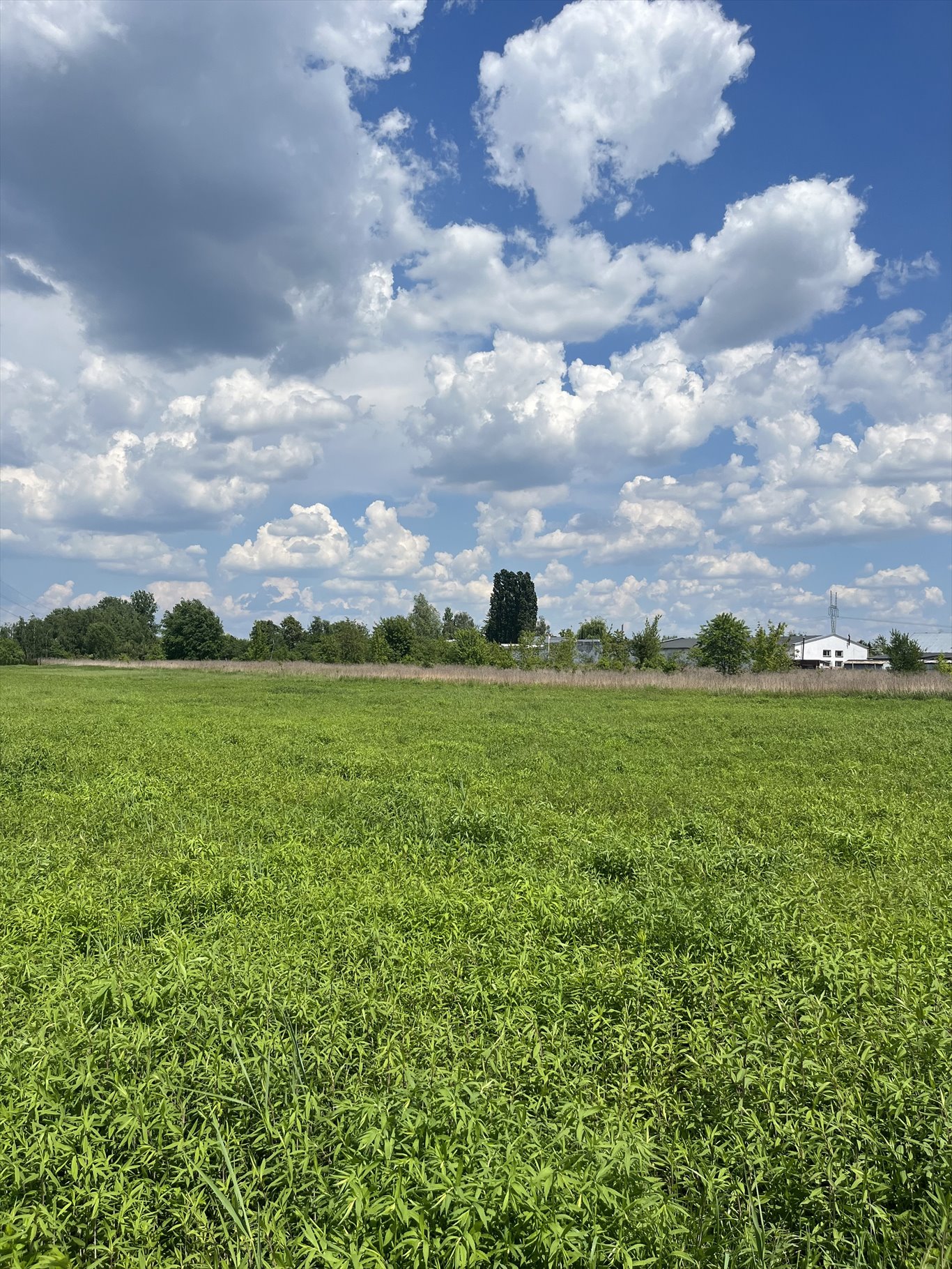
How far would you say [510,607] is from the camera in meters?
101

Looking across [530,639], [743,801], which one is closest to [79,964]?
[743,801]

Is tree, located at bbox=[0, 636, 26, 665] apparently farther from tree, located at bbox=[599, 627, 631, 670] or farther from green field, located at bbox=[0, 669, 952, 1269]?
green field, located at bbox=[0, 669, 952, 1269]

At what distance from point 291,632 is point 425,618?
23.0 m

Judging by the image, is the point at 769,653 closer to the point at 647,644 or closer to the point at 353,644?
the point at 647,644

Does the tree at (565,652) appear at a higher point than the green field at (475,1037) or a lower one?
higher

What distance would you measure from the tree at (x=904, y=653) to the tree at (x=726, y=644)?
8.27 meters

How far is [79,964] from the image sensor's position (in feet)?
16.9

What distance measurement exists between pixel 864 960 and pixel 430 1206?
367 cm

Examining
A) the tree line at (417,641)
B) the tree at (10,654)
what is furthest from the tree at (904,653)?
the tree at (10,654)

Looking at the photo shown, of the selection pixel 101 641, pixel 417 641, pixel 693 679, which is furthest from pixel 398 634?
pixel 101 641

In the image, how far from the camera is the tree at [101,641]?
119875mm

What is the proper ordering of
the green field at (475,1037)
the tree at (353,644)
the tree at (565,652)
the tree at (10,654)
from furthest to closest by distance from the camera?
the tree at (10,654), the tree at (353,644), the tree at (565,652), the green field at (475,1037)

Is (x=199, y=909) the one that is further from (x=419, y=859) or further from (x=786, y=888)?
(x=786, y=888)

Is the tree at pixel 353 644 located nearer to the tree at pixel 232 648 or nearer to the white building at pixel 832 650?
the tree at pixel 232 648
